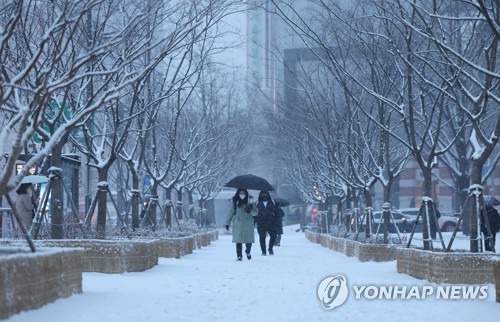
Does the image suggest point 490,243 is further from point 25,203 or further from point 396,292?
point 25,203

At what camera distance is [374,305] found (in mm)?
11250

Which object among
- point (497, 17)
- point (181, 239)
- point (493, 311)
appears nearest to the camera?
point (493, 311)

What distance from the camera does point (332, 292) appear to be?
12.7 meters

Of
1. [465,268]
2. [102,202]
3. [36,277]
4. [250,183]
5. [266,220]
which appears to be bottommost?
[465,268]

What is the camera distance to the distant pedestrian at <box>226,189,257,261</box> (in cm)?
2338

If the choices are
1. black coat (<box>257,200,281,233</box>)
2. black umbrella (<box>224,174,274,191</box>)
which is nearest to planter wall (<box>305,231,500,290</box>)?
black coat (<box>257,200,281,233</box>)

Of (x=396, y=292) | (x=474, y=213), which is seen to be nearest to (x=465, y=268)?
(x=396, y=292)

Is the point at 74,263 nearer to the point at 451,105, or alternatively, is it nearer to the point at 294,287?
the point at 294,287

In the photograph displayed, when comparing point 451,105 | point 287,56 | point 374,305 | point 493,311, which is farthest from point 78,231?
point 287,56

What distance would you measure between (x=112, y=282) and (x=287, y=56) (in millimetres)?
29521

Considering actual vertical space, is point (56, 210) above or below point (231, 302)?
above

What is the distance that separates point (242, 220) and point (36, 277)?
14739mm

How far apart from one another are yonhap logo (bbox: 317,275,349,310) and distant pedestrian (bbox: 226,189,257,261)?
847 cm

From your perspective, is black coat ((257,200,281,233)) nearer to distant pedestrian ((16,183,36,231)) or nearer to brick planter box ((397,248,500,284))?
distant pedestrian ((16,183,36,231))
